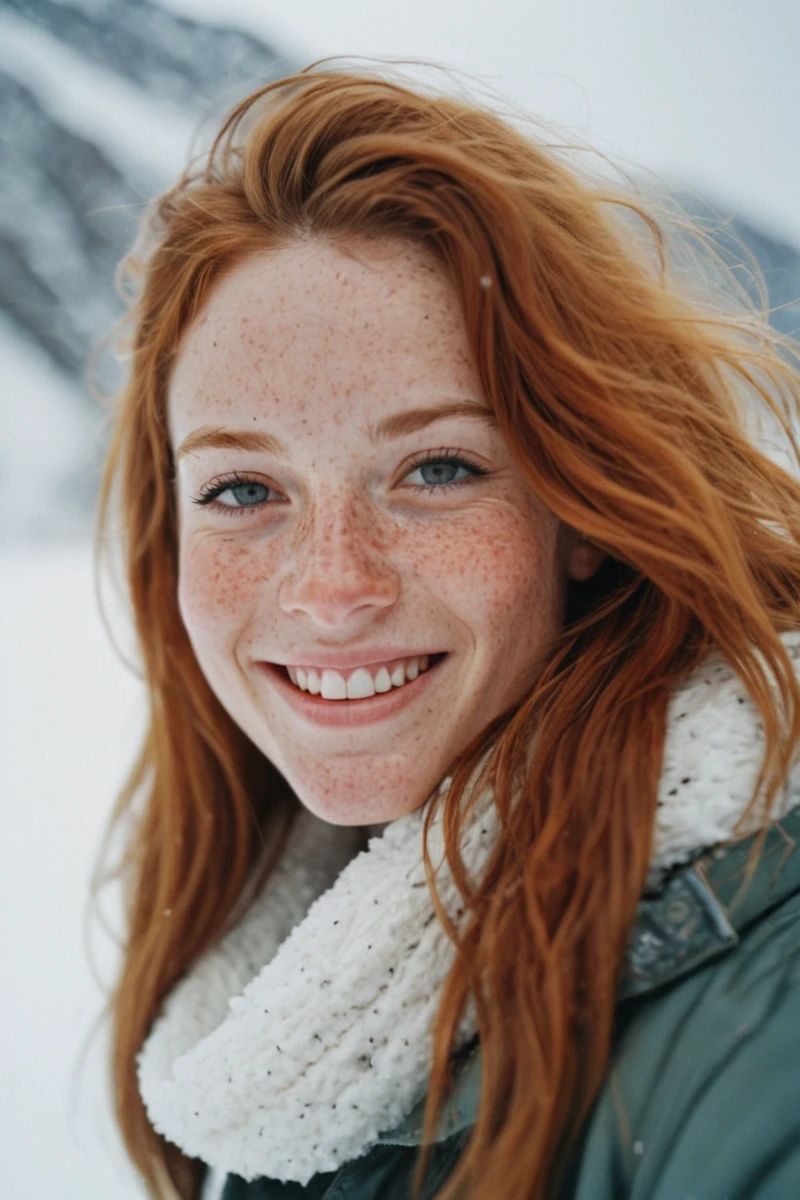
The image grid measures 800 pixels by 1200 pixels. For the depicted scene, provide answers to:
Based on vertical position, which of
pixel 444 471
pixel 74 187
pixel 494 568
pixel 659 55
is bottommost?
pixel 494 568

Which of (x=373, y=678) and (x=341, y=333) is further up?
(x=341, y=333)

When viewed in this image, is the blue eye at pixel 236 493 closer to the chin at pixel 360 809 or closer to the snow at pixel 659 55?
the chin at pixel 360 809

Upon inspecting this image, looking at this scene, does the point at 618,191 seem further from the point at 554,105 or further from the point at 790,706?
the point at 790,706

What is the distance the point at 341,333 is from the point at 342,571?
0.24 meters

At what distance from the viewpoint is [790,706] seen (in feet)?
2.88

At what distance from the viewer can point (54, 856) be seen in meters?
2.02

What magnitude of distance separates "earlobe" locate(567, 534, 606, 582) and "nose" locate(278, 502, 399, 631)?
24 centimetres

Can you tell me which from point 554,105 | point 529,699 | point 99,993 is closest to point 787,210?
point 554,105

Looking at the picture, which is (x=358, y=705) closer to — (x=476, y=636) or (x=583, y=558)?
(x=476, y=636)

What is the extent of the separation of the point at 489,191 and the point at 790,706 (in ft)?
1.91

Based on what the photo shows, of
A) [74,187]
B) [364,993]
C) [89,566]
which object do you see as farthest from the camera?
[89,566]

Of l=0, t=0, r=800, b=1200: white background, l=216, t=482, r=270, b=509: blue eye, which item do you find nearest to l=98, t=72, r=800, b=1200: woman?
l=216, t=482, r=270, b=509: blue eye

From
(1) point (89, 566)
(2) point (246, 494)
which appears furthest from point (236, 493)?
(1) point (89, 566)

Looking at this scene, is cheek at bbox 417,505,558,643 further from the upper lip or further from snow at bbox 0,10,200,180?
snow at bbox 0,10,200,180
